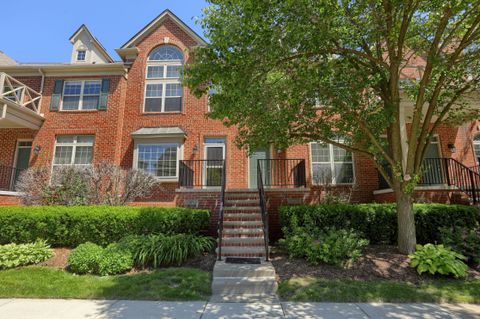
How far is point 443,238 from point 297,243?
3562mm

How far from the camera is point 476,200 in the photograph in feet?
30.8

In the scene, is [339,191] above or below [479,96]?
below

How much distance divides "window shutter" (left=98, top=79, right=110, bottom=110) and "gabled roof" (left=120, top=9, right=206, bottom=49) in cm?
204

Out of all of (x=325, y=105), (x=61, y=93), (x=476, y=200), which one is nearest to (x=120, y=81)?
(x=61, y=93)

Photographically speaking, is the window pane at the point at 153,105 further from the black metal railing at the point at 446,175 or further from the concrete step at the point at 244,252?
the black metal railing at the point at 446,175

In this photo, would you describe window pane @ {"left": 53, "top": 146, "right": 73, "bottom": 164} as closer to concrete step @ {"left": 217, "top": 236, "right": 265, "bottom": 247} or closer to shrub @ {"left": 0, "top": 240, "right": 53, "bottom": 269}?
shrub @ {"left": 0, "top": 240, "right": 53, "bottom": 269}

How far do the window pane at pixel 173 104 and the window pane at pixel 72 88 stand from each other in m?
4.24

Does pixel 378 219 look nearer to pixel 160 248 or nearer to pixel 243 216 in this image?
pixel 243 216

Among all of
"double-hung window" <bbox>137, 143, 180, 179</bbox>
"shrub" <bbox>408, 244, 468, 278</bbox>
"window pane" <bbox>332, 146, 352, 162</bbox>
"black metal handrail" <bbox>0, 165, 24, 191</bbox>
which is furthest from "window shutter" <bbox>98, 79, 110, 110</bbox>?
"shrub" <bbox>408, 244, 468, 278</bbox>

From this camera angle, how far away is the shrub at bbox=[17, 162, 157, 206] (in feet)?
30.4

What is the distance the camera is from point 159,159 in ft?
38.8

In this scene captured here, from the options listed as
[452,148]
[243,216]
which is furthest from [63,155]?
[452,148]

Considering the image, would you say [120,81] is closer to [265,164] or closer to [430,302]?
[265,164]

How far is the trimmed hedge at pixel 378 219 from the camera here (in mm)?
7797
